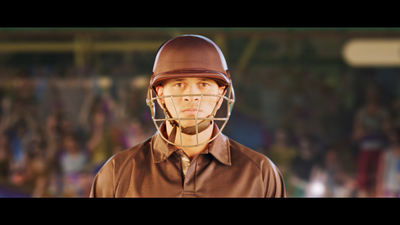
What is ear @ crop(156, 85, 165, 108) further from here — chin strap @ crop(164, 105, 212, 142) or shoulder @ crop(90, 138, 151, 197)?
shoulder @ crop(90, 138, 151, 197)

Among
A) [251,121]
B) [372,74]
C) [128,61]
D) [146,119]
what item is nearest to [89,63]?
[128,61]

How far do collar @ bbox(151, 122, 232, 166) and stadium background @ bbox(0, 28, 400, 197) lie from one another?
2996mm

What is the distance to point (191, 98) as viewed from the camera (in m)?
1.96

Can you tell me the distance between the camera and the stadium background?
5.17 meters

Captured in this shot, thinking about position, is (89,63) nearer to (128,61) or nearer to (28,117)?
(128,61)

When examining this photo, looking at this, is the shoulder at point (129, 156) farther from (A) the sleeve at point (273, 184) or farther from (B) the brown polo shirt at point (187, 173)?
(A) the sleeve at point (273, 184)

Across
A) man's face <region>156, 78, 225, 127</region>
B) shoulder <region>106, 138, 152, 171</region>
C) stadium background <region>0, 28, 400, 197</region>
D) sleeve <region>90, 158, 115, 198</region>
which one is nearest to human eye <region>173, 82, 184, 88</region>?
man's face <region>156, 78, 225, 127</region>

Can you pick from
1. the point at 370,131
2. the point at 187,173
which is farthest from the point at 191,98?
the point at 370,131

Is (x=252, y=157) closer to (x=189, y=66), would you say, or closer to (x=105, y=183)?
(x=189, y=66)

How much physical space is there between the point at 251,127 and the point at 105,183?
3.12 m

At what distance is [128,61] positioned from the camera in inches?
205

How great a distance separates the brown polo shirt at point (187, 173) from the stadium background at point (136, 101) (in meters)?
2.98

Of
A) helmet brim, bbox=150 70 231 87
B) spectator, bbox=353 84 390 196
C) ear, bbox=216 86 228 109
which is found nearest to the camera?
helmet brim, bbox=150 70 231 87

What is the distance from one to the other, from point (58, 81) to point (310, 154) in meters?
2.57
